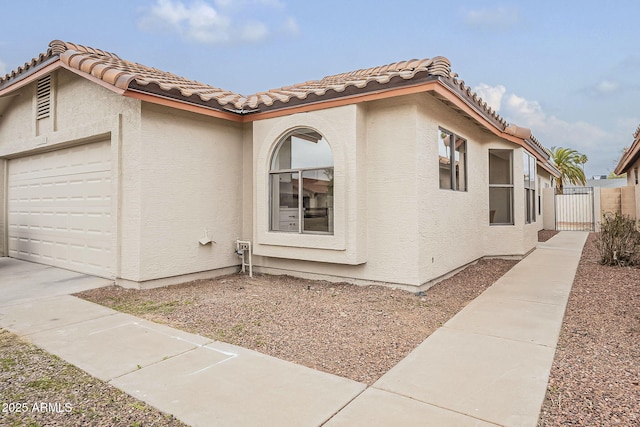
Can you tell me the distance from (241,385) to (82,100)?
24.7 ft

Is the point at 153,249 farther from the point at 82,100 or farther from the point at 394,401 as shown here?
the point at 394,401

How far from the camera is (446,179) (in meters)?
8.16

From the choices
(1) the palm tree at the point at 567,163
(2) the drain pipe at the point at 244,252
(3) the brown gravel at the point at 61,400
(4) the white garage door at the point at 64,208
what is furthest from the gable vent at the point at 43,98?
(1) the palm tree at the point at 567,163

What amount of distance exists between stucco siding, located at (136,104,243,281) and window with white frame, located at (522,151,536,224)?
8404 millimetres

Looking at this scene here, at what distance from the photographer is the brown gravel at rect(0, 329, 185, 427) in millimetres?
2764

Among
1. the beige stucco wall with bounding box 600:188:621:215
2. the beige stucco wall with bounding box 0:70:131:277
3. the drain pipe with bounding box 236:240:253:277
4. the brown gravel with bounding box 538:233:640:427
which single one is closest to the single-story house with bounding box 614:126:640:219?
the beige stucco wall with bounding box 600:188:621:215

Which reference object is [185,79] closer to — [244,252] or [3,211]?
[244,252]

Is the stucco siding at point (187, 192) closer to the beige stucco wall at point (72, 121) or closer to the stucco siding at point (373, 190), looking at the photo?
the beige stucco wall at point (72, 121)

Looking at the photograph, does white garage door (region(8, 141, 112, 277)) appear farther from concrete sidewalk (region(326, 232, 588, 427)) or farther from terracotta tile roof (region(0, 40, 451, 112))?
concrete sidewalk (region(326, 232, 588, 427))

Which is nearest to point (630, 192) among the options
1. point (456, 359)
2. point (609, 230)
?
point (609, 230)

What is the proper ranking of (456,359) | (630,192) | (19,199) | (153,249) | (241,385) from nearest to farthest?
(241,385)
(456,359)
(153,249)
(19,199)
(630,192)

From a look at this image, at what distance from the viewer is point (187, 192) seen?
7.59 m

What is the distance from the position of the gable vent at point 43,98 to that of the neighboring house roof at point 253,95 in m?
0.29

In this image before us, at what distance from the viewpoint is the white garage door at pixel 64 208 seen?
7676mm
